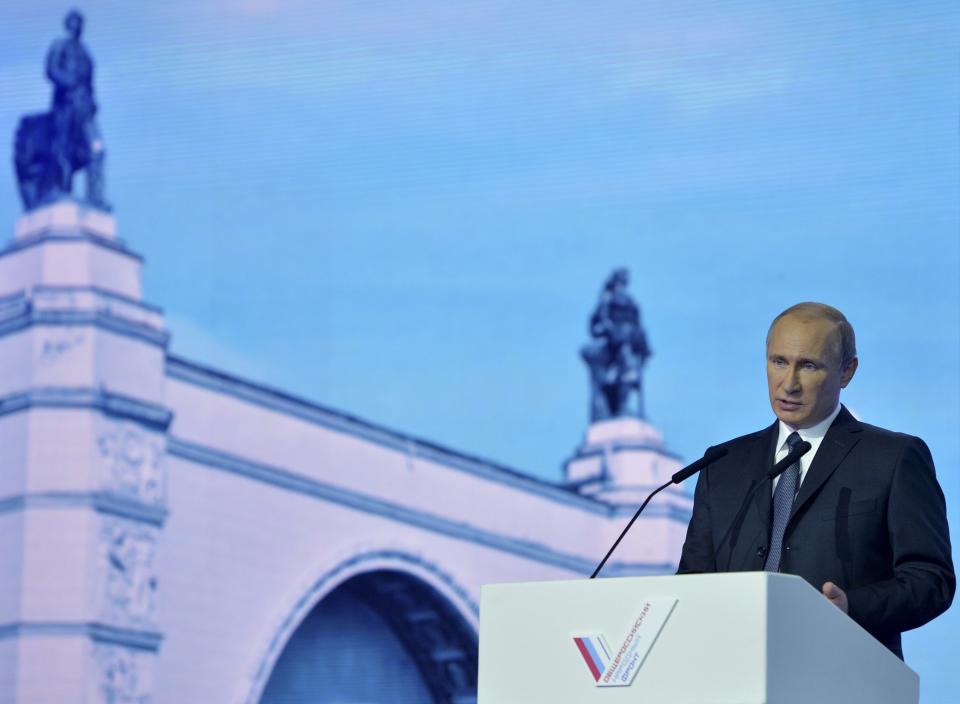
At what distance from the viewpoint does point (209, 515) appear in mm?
8398

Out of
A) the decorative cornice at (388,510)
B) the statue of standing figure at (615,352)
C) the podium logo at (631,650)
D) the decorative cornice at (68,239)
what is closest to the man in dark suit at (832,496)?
the podium logo at (631,650)

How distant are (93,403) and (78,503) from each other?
494mm

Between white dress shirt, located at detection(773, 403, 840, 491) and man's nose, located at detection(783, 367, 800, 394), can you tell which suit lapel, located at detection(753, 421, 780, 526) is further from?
man's nose, located at detection(783, 367, 800, 394)

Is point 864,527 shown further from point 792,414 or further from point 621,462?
point 621,462

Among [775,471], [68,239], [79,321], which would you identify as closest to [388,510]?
[79,321]

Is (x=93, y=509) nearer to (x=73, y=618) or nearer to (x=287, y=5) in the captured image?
(x=73, y=618)

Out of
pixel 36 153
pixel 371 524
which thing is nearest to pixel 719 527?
pixel 36 153

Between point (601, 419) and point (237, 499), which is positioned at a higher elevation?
point (601, 419)

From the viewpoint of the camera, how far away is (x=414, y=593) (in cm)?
1048

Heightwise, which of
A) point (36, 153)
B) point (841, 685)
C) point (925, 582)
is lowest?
point (841, 685)

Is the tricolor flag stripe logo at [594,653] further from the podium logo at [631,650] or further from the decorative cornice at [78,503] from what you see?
the decorative cornice at [78,503]

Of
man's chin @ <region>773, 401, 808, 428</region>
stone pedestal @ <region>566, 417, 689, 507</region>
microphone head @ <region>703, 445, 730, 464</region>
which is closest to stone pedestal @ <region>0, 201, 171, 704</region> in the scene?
stone pedestal @ <region>566, 417, 689, 507</region>

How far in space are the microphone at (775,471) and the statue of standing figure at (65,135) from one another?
207 inches

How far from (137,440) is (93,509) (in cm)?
49
